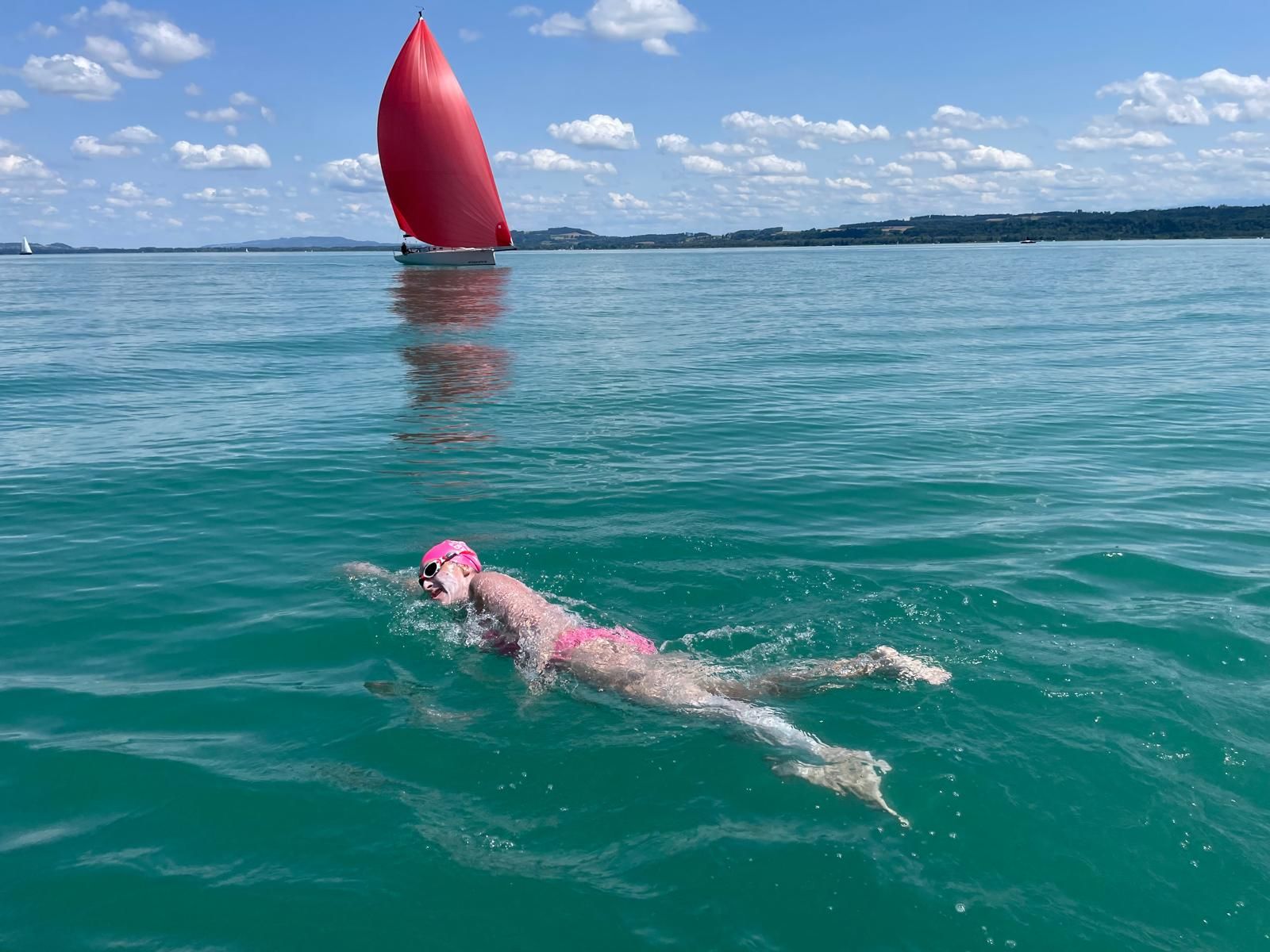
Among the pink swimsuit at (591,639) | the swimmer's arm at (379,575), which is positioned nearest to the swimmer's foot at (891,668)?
the pink swimsuit at (591,639)

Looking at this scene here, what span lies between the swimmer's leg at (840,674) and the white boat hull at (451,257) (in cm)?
7632

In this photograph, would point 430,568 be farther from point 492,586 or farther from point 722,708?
point 722,708

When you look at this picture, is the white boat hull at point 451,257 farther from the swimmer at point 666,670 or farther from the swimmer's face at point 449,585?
the swimmer at point 666,670

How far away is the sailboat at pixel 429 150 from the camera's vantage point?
2618 inches

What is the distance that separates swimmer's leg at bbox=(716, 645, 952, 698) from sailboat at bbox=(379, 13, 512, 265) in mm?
69111

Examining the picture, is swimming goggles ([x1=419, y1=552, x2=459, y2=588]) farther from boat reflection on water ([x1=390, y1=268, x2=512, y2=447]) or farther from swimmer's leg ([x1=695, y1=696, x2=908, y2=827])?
boat reflection on water ([x1=390, y1=268, x2=512, y2=447])

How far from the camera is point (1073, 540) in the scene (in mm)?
9727

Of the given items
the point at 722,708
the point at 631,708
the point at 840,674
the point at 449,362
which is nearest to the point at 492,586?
the point at 631,708

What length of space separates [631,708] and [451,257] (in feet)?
259

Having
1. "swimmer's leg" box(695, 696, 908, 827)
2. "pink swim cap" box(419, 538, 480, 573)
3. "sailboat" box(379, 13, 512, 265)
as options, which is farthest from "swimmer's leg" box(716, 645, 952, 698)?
"sailboat" box(379, 13, 512, 265)

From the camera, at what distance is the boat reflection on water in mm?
17312

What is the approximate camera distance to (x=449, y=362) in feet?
87.1

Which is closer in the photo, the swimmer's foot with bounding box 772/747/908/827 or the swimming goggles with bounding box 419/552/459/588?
the swimmer's foot with bounding box 772/747/908/827

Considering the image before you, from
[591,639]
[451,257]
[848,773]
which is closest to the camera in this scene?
[848,773]
